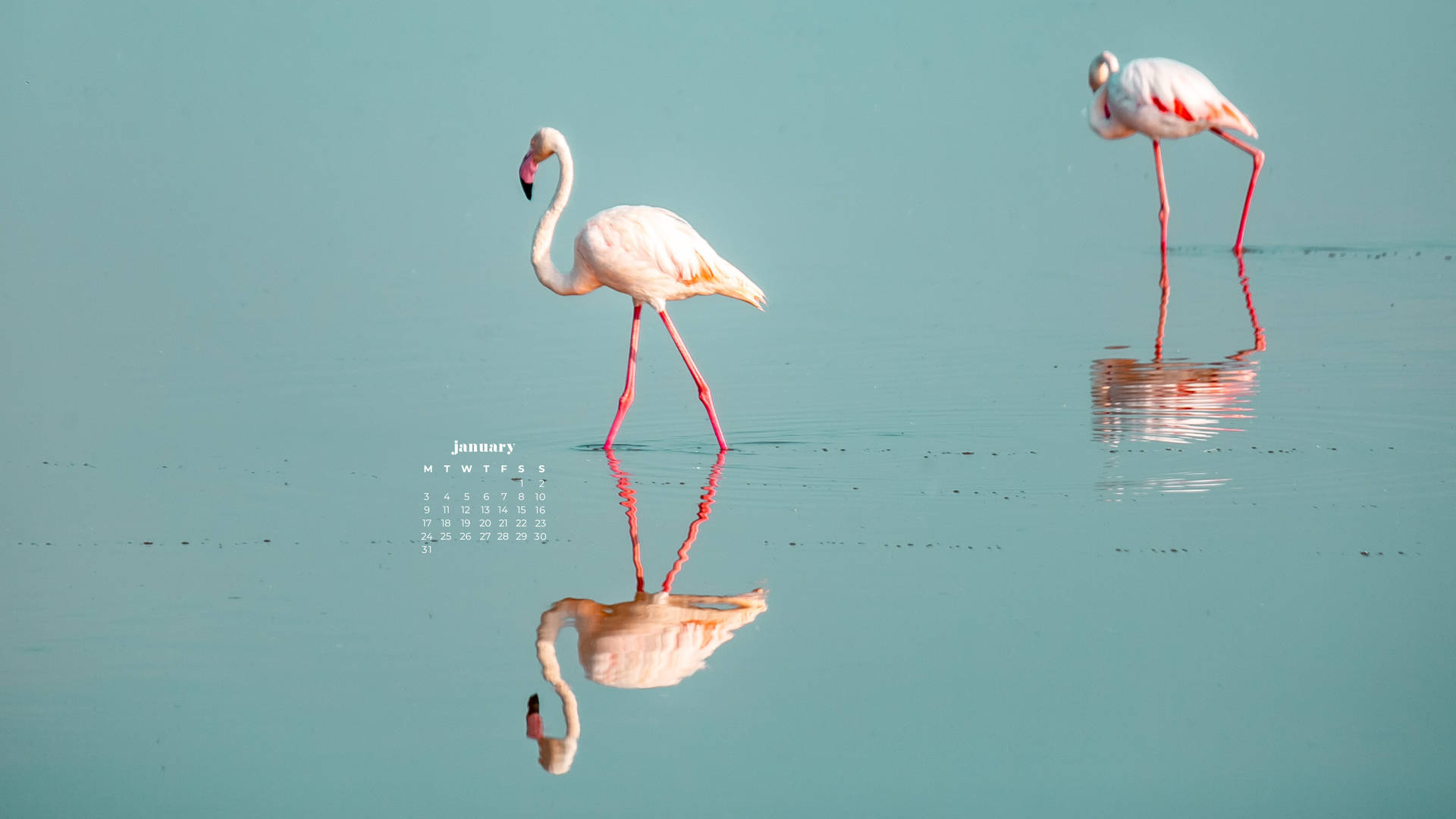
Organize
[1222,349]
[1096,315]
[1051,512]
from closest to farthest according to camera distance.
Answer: [1051,512]
[1222,349]
[1096,315]

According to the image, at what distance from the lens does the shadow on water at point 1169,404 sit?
23.9 feet

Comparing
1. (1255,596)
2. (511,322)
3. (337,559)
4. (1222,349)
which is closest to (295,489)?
(337,559)

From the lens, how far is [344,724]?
4691 millimetres

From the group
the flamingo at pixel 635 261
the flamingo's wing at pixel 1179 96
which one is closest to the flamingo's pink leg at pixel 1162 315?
the flamingo's wing at pixel 1179 96

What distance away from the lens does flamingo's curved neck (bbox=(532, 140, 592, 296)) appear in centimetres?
862

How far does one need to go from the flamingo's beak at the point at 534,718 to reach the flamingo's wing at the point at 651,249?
3.64 m

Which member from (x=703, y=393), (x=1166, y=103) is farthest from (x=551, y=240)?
(x=1166, y=103)

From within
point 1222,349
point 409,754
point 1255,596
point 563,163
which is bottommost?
point 409,754

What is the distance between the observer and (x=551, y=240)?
864 cm

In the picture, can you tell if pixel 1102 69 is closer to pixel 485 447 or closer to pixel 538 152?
pixel 538 152

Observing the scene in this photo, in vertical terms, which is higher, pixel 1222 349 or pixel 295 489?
pixel 1222 349

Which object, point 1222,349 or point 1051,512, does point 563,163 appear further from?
point 1222,349

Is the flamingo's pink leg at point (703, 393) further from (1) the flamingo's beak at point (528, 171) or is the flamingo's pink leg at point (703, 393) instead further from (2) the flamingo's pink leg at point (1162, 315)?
(2) the flamingo's pink leg at point (1162, 315)

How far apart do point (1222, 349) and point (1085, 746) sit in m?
6.39
